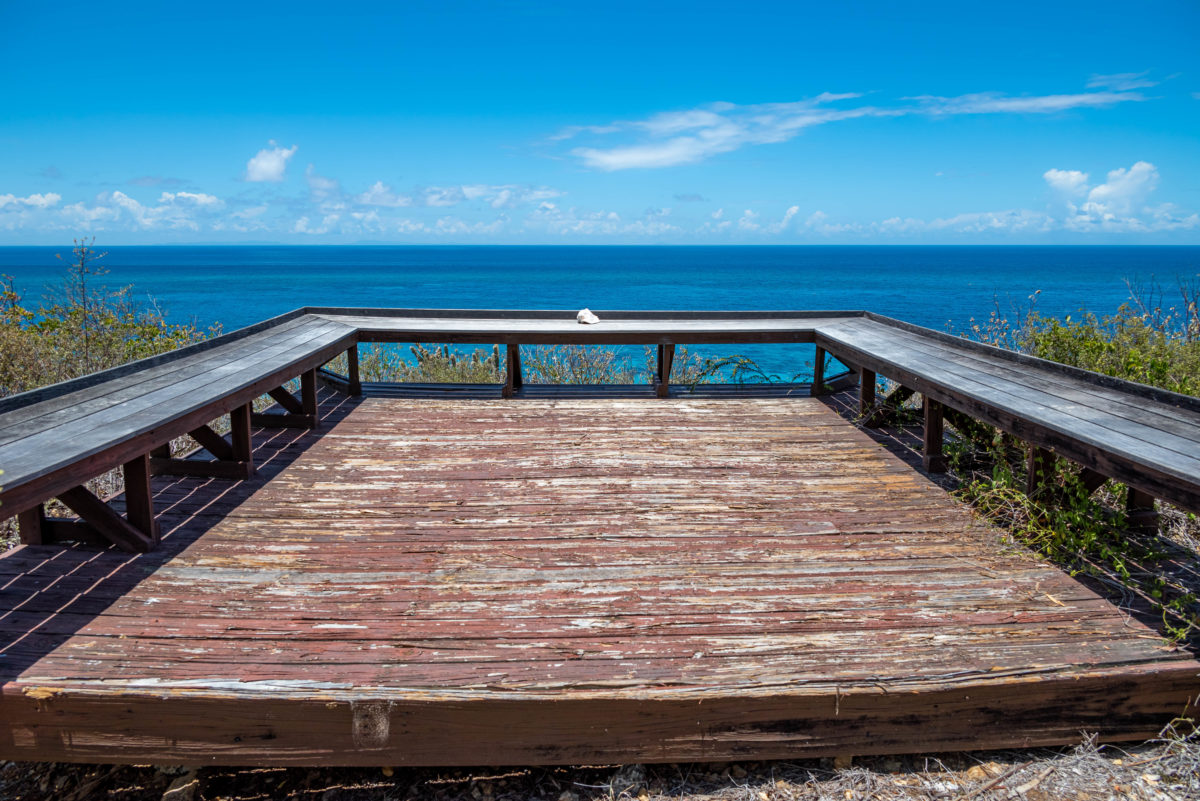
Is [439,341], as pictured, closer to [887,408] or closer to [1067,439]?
[887,408]

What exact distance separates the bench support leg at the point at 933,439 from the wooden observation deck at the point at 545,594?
3cm

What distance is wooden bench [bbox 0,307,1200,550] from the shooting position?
2.53m

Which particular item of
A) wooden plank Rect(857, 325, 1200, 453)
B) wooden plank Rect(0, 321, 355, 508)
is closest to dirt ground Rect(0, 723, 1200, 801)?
wooden plank Rect(0, 321, 355, 508)

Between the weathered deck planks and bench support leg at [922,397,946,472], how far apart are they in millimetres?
470

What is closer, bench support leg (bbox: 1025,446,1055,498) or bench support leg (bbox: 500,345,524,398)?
bench support leg (bbox: 1025,446,1055,498)

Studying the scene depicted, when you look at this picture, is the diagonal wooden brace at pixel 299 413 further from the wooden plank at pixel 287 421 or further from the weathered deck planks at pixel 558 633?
the weathered deck planks at pixel 558 633

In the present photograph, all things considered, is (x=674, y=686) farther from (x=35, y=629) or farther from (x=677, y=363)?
(x=677, y=363)

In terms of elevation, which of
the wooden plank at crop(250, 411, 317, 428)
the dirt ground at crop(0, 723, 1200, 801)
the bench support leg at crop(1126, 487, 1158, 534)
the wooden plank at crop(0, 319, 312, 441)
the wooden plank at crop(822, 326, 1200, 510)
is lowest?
the dirt ground at crop(0, 723, 1200, 801)

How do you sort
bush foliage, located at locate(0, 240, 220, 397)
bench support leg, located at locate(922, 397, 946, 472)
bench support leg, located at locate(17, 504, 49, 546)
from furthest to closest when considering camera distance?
bush foliage, located at locate(0, 240, 220, 397) → bench support leg, located at locate(922, 397, 946, 472) → bench support leg, located at locate(17, 504, 49, 546)

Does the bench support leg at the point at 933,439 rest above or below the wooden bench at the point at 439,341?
below

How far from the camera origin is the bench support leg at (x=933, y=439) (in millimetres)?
4156

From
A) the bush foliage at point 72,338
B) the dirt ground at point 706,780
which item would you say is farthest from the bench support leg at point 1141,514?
the bush foliage at point 72,338

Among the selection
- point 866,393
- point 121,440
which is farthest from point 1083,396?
point 121,440

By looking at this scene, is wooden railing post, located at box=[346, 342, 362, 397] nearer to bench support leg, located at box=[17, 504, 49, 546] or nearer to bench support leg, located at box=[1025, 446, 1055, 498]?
bench support leg, located at box=[17, 504, 49, 546]
